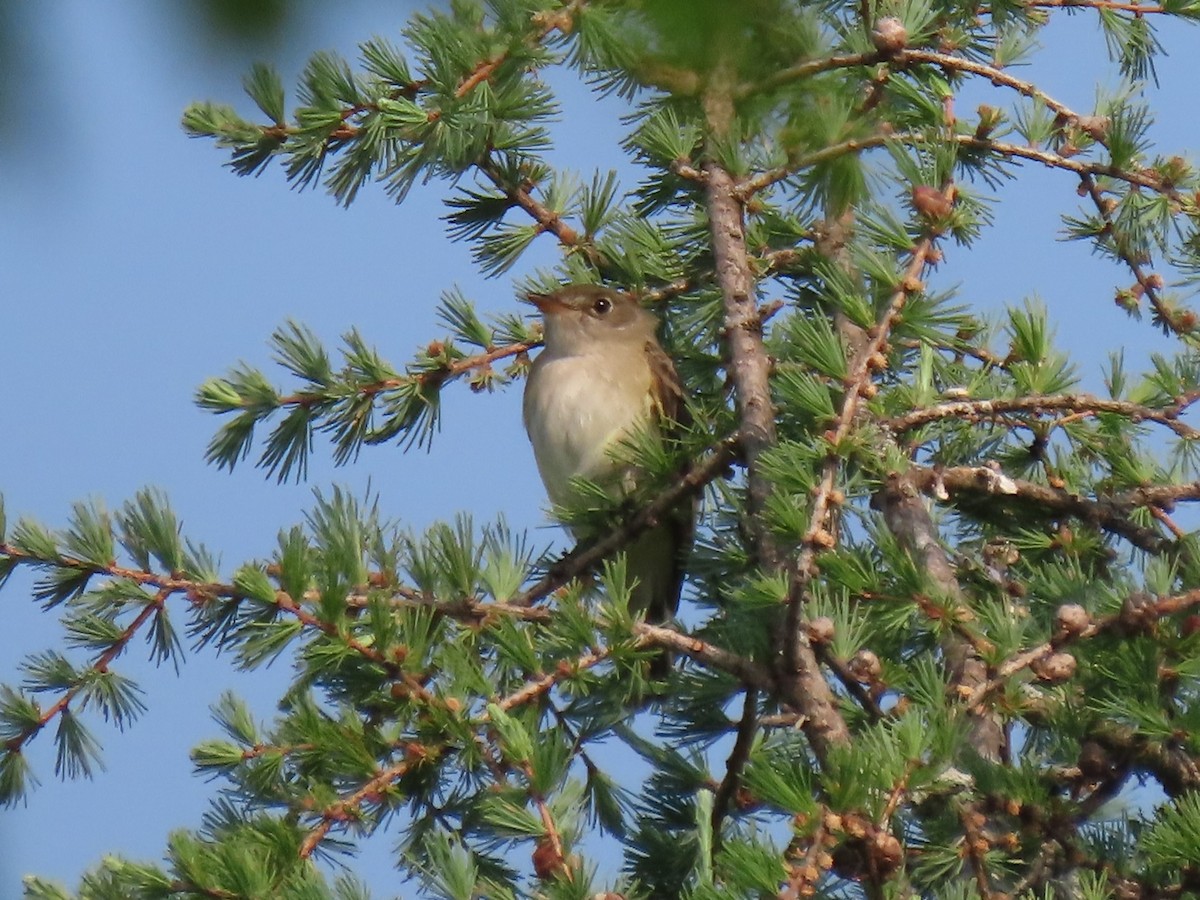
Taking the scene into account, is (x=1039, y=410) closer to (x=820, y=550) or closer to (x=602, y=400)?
(x=820, y=550)

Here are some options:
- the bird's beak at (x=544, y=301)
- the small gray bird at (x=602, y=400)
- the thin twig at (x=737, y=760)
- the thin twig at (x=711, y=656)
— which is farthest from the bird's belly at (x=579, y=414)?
the thin twig at (x=711, y=656)

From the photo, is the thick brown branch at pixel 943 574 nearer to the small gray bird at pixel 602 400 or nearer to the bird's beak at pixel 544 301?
the bird's beak at pixel 544 301

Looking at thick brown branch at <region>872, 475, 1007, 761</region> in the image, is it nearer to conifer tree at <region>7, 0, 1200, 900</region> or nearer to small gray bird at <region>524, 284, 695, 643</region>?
conifer tree at <region>7, 0, 1200, 900</region>

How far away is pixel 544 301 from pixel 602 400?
0.70 metres

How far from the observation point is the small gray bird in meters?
4.72

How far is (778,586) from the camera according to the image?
2.48m

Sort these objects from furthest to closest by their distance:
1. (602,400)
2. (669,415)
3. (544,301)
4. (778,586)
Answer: (602,400), (669,415), (544,301), (778,586)

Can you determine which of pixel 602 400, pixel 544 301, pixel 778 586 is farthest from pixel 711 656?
pixel 602 400

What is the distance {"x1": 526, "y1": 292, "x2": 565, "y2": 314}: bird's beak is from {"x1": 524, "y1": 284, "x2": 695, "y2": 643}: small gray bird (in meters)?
0.11

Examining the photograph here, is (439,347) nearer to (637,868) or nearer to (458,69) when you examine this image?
(458,69)

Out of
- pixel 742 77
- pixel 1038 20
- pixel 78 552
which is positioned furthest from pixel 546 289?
pixel 742 77

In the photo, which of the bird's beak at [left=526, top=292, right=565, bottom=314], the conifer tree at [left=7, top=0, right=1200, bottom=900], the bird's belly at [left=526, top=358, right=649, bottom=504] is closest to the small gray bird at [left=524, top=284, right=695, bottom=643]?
the bird's belly at [left=526, top=358, right=649, bottom=504]

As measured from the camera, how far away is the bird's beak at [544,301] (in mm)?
4348

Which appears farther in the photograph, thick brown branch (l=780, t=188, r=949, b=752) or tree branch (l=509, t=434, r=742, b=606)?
tree branch (l=509, t=434, r=742, b=606)
